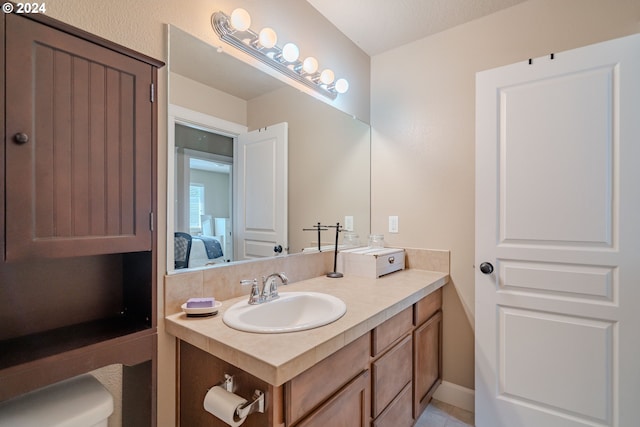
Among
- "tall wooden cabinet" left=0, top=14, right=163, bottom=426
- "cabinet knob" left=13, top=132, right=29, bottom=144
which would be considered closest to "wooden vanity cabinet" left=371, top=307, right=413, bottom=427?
"tall wooden cabinet" left=0, top=14, right=163, bottom=426

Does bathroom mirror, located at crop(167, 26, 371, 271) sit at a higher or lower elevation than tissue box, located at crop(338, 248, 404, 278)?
higher

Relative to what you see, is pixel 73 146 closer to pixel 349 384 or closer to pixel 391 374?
pixel 349 384

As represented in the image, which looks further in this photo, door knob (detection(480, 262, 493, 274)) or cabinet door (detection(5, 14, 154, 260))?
door knob (detection(480, 262, 493, 274))

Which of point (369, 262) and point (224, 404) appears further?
point (369, 262)

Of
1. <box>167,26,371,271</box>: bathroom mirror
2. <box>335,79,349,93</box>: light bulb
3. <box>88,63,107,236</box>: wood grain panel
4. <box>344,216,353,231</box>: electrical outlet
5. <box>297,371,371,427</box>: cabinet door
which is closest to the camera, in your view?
<box>88,63,107,236</box>: wood grain panel

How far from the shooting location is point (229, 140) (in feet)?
4.77

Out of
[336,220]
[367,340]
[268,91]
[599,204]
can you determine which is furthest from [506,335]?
[268,91]

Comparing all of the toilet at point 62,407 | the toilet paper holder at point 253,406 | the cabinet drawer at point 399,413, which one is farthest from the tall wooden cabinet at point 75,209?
the cabinet drawer at point 399,413

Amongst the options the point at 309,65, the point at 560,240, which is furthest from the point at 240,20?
the point at 560,240

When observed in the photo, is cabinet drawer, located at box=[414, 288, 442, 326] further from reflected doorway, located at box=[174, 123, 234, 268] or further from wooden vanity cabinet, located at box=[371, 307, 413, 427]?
reflected doorway, located at box=[174, 123, 234, 268]

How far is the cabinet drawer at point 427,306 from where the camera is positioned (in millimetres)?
1661

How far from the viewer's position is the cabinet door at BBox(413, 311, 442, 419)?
1.64m

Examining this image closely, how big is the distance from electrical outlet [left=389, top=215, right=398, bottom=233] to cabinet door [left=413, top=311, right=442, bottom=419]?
2.06 ft

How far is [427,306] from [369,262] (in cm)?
42
